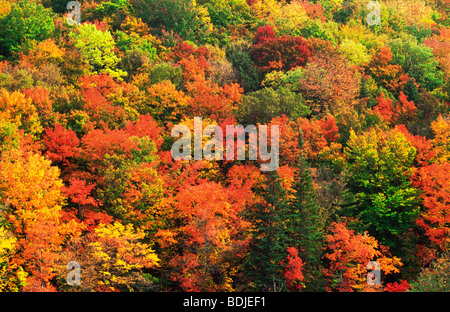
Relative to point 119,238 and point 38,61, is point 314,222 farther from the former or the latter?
point 38,61

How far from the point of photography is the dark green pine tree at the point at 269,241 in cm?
4597

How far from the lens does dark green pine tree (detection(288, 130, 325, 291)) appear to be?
4781 cm

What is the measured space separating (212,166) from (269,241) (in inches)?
562

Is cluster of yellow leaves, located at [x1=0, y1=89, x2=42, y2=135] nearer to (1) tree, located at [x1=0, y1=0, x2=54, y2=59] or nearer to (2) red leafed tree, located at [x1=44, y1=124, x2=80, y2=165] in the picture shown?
(2) red leafed tree, located at [x1=44, y1=124, x2=80, y2=165]

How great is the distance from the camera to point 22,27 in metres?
77.8

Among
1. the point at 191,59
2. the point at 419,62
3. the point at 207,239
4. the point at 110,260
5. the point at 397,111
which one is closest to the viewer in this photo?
the point at 110,260

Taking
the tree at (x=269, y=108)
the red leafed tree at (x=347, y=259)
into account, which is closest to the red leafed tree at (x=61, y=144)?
Answer: the tree at (x=269, y=108)

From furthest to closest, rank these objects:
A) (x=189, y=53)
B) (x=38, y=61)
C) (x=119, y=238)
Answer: (x=189, y=53) < (x=38, y=61) < (x=119, y=238)

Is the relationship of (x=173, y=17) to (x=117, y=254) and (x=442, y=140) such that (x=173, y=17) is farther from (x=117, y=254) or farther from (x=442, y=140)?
(x=117, y=254)

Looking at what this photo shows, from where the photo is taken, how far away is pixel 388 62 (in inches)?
3438

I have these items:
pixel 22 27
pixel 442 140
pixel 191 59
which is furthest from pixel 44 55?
pixel 442 140

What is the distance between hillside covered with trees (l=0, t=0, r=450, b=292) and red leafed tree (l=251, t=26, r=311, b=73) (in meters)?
0.22

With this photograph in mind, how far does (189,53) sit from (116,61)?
11367 millimetres
